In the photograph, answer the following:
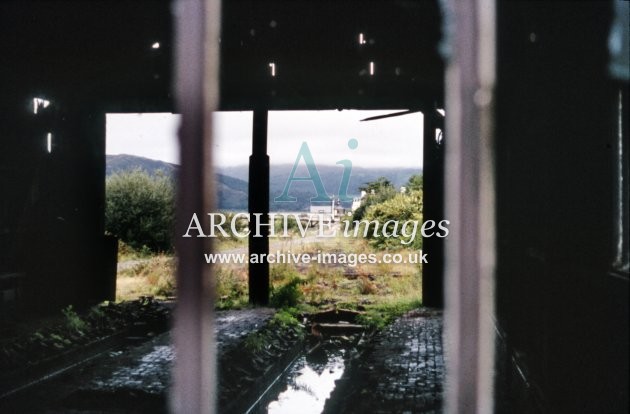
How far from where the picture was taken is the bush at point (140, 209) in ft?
59.2

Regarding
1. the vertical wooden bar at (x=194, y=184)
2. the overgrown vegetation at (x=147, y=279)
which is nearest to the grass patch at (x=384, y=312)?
the vertical wooden bar at (x=194, y=184)

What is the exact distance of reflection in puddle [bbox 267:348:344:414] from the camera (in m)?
6.00

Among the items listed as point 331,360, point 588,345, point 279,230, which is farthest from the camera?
point 279,230

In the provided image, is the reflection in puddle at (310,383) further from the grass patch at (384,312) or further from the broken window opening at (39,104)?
the broken window opening at (39,104)

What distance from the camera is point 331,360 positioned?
8070 millimetres

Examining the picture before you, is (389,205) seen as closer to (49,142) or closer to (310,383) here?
(310,383)

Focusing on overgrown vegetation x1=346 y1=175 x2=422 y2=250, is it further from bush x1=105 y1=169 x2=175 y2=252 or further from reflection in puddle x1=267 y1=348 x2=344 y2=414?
bush x1=105 y1=169 x2=175 y2=252

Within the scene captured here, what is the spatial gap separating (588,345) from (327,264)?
37.3ft

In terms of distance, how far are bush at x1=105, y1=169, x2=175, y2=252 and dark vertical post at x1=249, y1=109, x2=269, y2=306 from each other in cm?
644

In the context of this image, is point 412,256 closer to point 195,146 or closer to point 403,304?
point 403,304

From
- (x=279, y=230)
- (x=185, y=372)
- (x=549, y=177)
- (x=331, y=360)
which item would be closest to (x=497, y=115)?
(x=549, y=177)

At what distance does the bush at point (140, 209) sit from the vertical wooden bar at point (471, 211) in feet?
41.3

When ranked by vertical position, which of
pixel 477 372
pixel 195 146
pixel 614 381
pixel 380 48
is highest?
pixel 380 48

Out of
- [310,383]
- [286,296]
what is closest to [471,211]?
[310,383]
